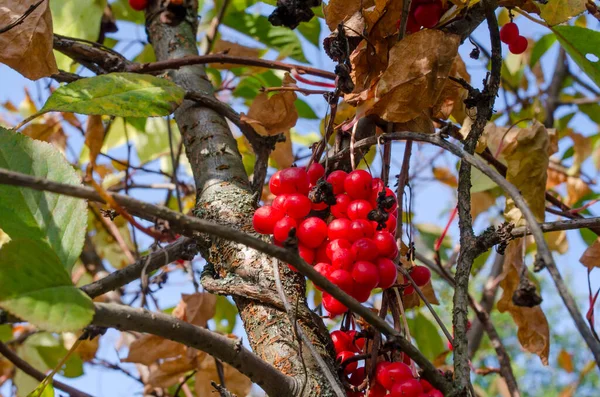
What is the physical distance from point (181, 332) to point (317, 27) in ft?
4.06

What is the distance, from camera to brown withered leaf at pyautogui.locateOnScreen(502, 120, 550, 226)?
1.05 meters

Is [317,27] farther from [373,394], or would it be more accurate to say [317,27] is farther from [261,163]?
[373,394]

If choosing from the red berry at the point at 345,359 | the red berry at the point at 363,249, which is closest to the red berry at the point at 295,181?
the red berry at the point at 363,249

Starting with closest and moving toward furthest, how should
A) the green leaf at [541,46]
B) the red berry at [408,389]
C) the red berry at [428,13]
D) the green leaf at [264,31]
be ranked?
the red berry at [408,389] < the red berry at [428,13] < the green leaf at [264,31] < the green leaf at [541,46]

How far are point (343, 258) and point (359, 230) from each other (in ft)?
0.12

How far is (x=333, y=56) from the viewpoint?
2.68 ft

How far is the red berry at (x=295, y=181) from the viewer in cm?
74

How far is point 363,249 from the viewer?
678 mm

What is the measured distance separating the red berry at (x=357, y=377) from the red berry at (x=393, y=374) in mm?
72

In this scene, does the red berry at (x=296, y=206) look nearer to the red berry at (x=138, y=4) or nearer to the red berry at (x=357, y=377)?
the red berry at (x=357, y=377)

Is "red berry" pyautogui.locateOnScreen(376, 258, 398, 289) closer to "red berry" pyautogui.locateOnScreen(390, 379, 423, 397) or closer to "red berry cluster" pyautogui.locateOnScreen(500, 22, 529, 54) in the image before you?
"red berry" pyautogui.locateOnScreen(390, 379, 423, 397)

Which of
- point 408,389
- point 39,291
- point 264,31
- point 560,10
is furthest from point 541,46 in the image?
point 39,291

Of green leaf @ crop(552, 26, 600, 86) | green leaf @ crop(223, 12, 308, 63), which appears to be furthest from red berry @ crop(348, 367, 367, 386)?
green leaf @ crop(223, 12, 308, 63)

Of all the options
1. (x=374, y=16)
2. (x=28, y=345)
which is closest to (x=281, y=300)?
(x=374, y=16)
